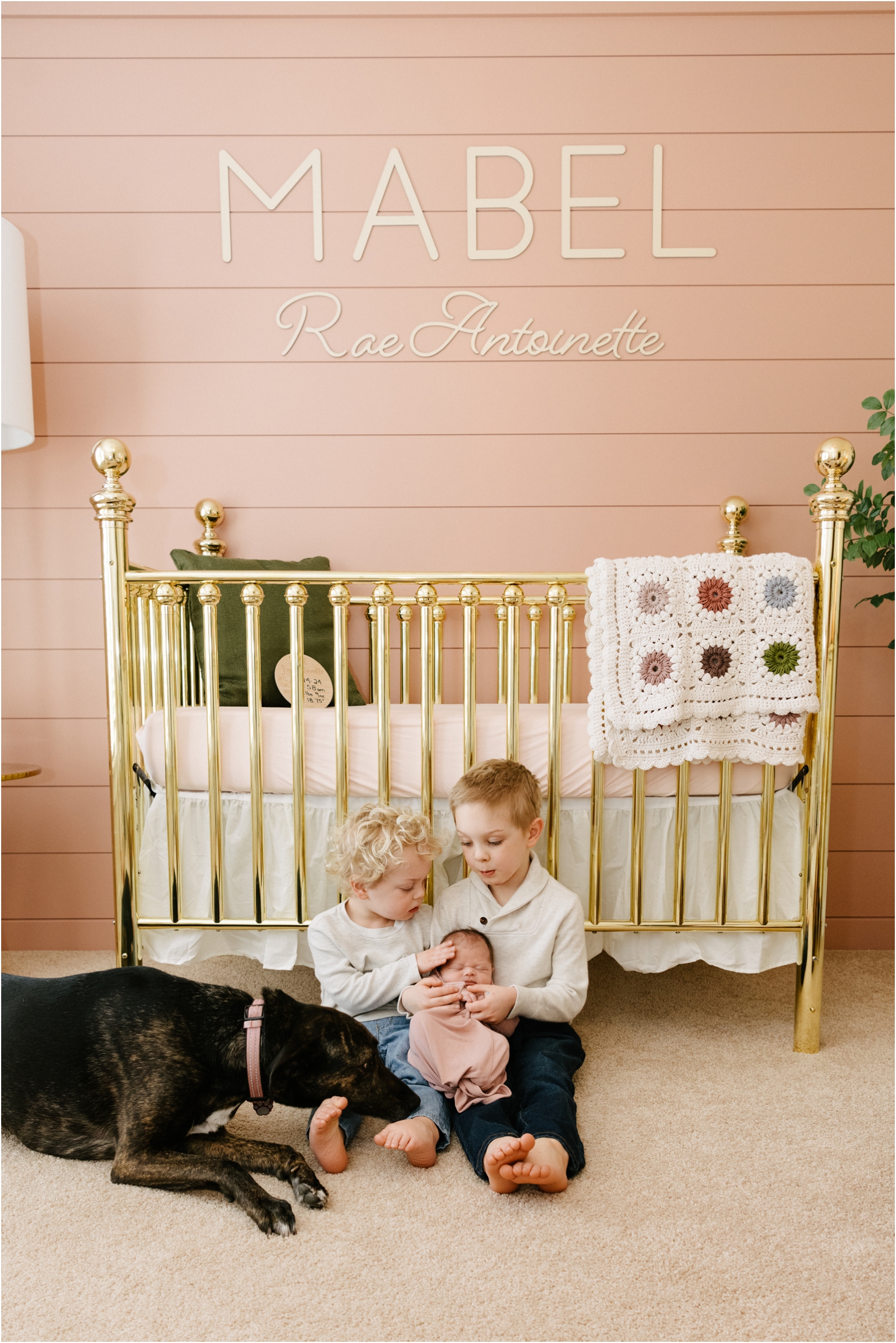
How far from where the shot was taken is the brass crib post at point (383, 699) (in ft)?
4.81

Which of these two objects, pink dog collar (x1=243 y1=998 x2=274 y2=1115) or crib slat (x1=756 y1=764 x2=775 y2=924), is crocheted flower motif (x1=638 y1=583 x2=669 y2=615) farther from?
pink dog collar (x1=243 y1=998 x2=274 y2=1115)

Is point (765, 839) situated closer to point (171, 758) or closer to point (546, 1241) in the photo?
point (546, 1241)

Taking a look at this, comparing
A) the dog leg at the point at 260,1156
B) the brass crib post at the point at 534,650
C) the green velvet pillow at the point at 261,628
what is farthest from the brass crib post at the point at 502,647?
the dog leg at the point at 260,1156

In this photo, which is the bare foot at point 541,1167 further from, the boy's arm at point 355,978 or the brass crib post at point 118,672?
the brass crib post at point 118,672

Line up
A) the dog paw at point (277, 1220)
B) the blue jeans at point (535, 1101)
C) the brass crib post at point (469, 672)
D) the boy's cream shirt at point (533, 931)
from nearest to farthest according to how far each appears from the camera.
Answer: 1. the dog paw at point (277, 1220)
2. the blue jeans at point (535, 1101)
3. the boy's cream shirt at point (533, 931)
4. the brass crib post at point (469, 672)

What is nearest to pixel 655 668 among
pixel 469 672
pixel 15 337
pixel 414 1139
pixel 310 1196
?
pixel 469 672

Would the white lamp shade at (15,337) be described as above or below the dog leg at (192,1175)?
above

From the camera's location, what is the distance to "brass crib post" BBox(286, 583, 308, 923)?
146 centimetres

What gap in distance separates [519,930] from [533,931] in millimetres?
23

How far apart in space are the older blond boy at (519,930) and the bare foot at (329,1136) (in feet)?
0.58

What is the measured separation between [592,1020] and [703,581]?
87cm

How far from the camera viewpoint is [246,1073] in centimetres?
107

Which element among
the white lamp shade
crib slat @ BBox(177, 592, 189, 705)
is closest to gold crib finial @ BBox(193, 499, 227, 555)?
crib slat @ BBox(177, 592, 189, 705)

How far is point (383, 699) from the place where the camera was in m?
1.47
